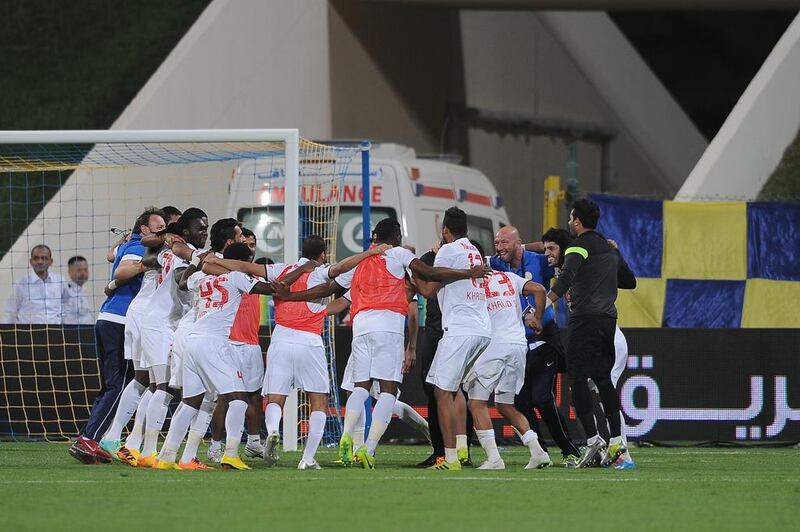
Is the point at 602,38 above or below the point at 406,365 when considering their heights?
above

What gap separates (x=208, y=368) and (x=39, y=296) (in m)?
6.62

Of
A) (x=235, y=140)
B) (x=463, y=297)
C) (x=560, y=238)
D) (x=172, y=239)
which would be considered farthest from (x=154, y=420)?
(x=560, y=238)

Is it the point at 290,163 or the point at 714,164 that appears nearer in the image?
the point at 290,163

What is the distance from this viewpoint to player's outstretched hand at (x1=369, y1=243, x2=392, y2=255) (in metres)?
11.7

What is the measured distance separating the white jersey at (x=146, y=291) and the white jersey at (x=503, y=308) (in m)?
2.81

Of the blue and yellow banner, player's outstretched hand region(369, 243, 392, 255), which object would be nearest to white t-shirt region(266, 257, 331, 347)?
player's outstretched hand region(369, 243, 392, 255)

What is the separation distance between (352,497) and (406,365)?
11.1 feet

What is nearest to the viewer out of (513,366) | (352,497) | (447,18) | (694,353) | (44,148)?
(352,497)

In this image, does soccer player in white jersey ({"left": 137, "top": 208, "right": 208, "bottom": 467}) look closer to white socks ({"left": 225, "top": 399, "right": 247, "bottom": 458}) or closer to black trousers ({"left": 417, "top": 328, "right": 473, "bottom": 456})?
white socks ({"left": 225, "top": 399, "right": 247, "bottom": 458})

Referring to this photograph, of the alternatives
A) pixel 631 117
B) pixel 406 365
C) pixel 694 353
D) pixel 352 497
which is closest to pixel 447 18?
pixel 631 117

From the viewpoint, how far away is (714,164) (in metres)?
20.5

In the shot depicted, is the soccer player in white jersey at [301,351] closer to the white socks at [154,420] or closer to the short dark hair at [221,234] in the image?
the short dark hair at [221,234]

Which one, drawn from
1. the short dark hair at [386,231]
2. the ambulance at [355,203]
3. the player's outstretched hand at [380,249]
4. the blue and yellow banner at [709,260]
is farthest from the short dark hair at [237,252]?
the blue and yellow banner at [709,260]

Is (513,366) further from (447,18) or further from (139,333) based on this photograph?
(447,18)
